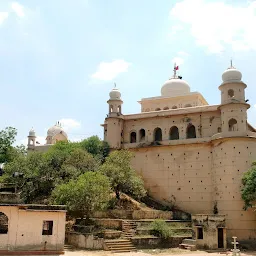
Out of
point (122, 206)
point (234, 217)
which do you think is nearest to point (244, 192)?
point (234, 217)

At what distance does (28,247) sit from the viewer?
21.4 m

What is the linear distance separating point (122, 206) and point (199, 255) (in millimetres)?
10358

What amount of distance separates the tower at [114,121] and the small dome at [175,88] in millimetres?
6231

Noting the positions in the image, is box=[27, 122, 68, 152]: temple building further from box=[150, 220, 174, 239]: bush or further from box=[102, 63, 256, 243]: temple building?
box=[150, 220, 174, 239]: bush

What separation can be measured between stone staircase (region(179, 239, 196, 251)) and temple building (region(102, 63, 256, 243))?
21.9 ft

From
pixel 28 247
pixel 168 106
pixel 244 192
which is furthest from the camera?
pixel 168 106

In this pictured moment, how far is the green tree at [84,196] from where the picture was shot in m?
27.0

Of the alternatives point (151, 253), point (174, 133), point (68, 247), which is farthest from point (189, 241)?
point (174, 133)

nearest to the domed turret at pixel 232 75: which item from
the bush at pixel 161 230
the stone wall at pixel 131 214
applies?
the stone wall at pixel 131 214

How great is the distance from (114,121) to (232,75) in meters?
14.2

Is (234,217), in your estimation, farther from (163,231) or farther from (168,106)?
(168,106)

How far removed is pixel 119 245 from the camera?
2536 centimetres

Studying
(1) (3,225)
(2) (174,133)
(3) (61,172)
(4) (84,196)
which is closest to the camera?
(1) (3,225)

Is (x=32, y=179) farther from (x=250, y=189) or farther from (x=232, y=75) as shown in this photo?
(x=232, y=75)
